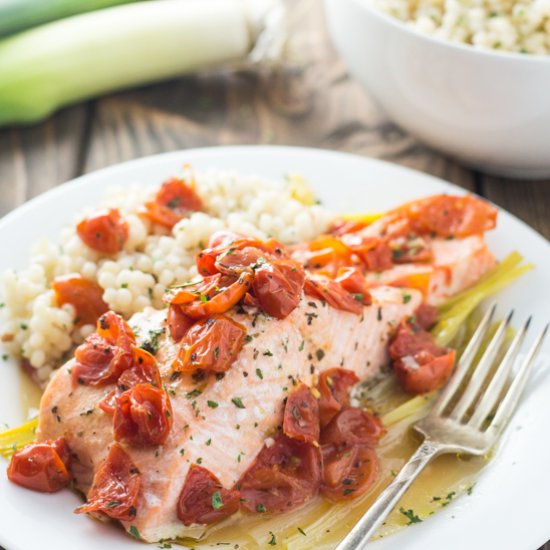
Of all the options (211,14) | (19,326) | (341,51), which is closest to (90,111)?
(211,14)

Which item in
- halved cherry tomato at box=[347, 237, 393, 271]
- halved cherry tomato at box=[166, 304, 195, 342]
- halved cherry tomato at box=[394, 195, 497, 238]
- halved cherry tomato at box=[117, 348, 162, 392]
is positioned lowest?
halved cherry tomato at box=[347, 237, 393, 271]

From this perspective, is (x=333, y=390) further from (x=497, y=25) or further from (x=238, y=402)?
(x=497, y=25)

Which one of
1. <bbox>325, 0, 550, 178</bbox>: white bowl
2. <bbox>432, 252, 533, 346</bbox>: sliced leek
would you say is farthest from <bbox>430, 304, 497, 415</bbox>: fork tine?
<bbox>325, 0, 550, 178</bbox>: white bowl

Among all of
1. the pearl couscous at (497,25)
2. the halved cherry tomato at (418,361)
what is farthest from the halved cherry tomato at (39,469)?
the pearl couscous at (497,25)

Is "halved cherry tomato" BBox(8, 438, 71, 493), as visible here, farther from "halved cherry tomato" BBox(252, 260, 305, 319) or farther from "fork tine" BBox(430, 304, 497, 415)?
"fork tine" BBox(430, 304, 497, 415)

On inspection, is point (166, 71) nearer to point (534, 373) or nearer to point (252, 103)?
point (252, 103)

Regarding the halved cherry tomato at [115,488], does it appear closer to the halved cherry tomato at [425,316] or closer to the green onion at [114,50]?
the halved cherry tomato at [425,316]

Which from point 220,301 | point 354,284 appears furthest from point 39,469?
point 354,284
